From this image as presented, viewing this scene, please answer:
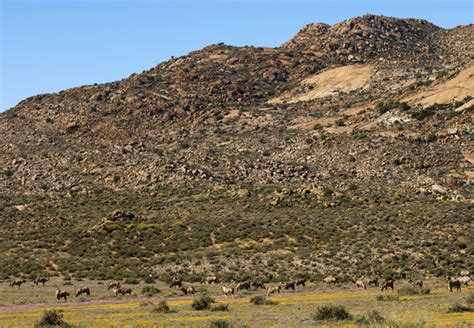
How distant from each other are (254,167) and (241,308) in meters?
54.2

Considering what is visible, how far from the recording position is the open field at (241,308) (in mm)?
27484

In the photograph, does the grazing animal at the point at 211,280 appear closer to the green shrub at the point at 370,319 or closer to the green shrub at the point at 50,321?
the green shrub at the point at 50,321

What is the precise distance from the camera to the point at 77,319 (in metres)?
30.7

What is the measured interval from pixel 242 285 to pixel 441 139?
162 feet

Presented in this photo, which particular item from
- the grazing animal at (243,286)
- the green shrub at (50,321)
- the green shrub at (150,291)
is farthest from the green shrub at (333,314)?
the green shrub at (150,291)

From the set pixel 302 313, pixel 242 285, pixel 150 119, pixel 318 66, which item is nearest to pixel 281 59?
pixel 318 66

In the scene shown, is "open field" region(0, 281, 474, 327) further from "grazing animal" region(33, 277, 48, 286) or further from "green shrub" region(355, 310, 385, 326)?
"grazing animal" region(33, 277, 48, 286)

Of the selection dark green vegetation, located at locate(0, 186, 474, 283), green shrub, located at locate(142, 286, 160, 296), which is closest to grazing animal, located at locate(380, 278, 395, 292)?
dark green vegetation, located at locate(0, 186, 474, 283)

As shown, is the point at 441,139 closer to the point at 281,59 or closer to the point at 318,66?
the point at 318,66

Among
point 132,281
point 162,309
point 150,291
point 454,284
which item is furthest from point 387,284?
point 132,281

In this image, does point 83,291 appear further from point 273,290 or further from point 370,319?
point 370,319

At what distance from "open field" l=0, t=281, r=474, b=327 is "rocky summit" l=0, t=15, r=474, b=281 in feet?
30.8

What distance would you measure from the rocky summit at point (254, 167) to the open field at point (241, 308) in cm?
940

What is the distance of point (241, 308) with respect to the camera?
3462 centimetres
